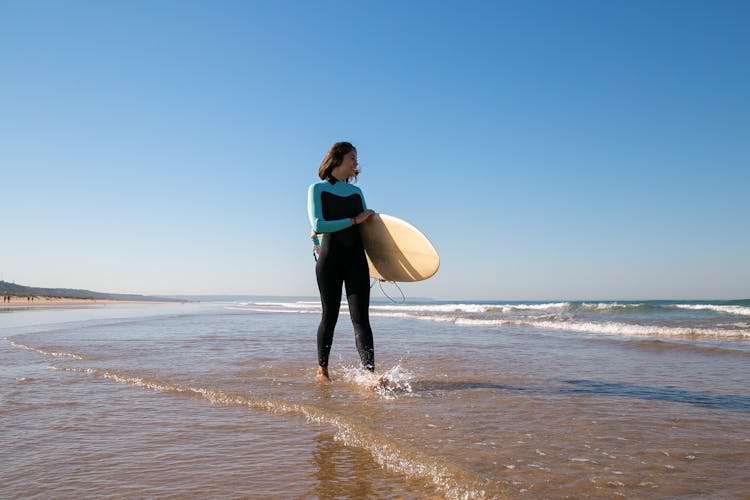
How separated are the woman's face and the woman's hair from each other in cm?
3

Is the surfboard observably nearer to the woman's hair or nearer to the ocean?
the woman's hair

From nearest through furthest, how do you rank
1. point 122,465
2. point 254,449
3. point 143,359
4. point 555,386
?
point 122,465
point 254,449
point 555,386
point 143,359

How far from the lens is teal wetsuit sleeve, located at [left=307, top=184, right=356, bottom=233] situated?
4.14 meters

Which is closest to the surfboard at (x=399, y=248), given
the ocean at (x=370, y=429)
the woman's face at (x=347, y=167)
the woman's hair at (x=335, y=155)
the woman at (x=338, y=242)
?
the woman at (x=338, y=242)

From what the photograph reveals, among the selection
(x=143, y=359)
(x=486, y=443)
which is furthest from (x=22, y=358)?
(x=486, y=443)

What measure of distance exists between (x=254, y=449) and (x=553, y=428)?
1648mm

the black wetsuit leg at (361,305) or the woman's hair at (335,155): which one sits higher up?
the woman's hair at (335,155)

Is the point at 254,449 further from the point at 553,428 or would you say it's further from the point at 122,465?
the point at 553,428

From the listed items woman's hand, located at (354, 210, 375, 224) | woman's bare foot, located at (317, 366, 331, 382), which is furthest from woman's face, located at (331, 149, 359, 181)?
woman's bare foot, located at (317, 366, 331, 382)

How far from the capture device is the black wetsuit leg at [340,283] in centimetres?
422

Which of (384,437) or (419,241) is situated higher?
(419,241)

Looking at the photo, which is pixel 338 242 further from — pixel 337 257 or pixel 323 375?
pixel 323 375

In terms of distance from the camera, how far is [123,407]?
3.25 meters

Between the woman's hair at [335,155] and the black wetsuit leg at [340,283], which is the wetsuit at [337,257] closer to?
the black wetsuit leg at [340,283]
